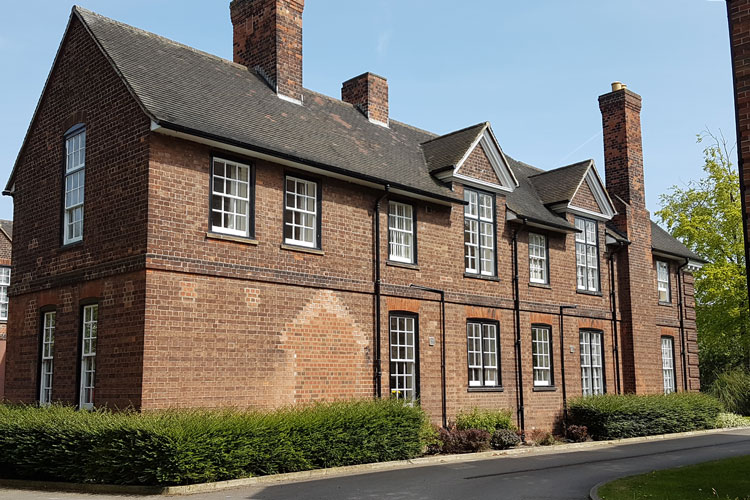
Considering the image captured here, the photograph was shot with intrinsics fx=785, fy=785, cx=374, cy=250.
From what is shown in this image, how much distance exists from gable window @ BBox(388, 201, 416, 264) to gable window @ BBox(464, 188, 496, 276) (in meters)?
2.30

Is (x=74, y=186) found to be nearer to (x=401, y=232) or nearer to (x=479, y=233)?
(x=401, y=232)

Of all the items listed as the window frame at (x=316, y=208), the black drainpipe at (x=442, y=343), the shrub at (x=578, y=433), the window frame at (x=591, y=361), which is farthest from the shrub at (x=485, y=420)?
the window frame at (x=316, y=208)

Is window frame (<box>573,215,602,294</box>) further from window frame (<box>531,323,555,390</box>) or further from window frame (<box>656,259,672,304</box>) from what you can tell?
window frame (<box>656,259,672,304</box>)

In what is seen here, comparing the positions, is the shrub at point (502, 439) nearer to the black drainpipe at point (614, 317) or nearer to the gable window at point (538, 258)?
the gable window at point (538, 258)

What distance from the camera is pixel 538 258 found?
2519cm

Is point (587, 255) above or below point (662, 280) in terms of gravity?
above

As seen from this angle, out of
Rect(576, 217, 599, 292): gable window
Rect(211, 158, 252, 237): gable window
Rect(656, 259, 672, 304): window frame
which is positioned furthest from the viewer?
Rect(656, 259, 672, 304): window frame

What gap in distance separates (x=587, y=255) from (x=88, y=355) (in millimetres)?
17185

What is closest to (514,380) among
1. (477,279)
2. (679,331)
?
(477,279)

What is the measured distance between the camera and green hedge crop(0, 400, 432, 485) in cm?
1294

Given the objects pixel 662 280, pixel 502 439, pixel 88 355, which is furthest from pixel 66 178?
pixel 662 280

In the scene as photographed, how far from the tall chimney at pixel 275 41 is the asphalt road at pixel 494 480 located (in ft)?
36.3

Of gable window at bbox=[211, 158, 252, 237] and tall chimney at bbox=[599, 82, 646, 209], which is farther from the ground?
tall chimney at bbox=[599, 82, 646, 209]

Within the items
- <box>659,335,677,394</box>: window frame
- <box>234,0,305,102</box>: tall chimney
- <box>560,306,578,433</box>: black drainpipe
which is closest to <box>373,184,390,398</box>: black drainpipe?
<box>234,0,305,102</box>: tall chimney
